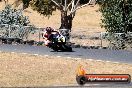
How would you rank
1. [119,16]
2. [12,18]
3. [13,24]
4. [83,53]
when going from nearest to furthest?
1. [83,53]
2. [119,16]
3. [13,24]
4. [12,18]

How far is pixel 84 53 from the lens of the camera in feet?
92.8

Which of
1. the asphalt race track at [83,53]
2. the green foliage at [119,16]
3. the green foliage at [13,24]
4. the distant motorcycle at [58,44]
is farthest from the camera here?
the green foliage at [13,24]

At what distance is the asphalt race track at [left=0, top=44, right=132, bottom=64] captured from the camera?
26.4m

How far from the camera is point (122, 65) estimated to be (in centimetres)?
2375

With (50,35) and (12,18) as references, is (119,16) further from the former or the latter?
(12,18)

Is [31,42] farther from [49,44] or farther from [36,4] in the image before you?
[36,4]

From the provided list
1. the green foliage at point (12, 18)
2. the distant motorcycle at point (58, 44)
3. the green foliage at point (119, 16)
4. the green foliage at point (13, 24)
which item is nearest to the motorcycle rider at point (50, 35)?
the distant motorcycle at point (58, 44)

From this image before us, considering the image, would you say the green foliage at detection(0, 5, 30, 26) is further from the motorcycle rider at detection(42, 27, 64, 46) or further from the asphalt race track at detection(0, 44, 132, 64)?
the motorcycle rider at detection(42, 27, 64, 46)

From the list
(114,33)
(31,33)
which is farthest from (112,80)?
(31,33)

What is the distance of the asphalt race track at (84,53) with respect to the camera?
26381 mm

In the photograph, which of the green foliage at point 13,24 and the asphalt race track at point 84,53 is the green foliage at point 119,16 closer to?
the asphalt race track at point 84,53

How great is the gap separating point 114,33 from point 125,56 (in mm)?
5798

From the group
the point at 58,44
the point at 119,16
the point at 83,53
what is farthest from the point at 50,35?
the point at 119,16

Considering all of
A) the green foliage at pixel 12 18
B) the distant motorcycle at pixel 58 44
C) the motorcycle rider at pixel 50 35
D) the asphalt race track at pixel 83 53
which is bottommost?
the asphalt race track at pixel 83 53
